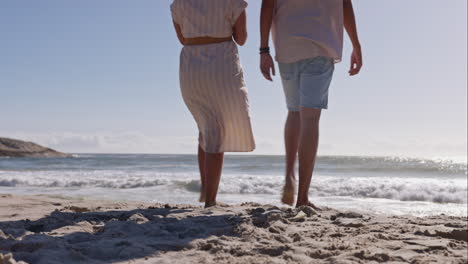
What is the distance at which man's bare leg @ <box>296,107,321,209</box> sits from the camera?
274 cm

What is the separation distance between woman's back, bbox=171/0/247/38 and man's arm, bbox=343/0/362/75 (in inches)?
30.8

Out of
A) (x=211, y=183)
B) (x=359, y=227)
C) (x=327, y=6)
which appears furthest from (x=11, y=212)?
(x=327, y=6)

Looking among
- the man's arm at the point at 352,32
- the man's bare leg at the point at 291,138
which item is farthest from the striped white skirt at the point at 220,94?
the man's arm at the point at 352,32

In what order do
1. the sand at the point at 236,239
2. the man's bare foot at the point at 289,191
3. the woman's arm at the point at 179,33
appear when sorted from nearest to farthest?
the sand at the point at 236,239 < the man's bare foot at the point at 289,191 < the woman's arm at the point at 179,33

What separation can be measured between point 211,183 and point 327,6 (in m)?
1.42

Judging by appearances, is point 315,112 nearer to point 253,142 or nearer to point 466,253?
point 253,142

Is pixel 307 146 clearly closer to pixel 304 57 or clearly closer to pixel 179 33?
pixel 304 57

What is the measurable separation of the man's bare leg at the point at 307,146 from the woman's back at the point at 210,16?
758 millimetres

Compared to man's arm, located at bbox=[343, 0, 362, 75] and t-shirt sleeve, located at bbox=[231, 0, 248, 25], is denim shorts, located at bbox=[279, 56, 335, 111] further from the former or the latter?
t-shirt sleeve, located at bbox=[231, 0, 248, 25]

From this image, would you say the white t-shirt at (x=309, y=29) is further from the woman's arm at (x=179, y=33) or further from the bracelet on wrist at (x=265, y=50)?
the woman's arm at (x=179, y=33)

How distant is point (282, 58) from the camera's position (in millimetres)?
2951

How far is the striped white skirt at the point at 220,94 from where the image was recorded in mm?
2879

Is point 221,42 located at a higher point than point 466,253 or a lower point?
higher

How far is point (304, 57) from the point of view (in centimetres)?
279
